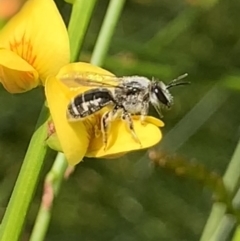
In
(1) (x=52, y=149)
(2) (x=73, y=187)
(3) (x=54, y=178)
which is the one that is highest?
(1) (x=52, y=149)

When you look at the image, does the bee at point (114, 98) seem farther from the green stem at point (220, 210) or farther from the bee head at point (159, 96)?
the green stem at point (220, 210)

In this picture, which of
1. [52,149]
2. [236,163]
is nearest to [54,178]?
[52,149]

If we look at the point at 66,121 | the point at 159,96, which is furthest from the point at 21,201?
the point at 159,96

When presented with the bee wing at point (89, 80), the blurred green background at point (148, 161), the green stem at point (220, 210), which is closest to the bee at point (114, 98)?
the bee wing at point (89, 80)

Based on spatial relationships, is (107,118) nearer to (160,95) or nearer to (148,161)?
(160,95)

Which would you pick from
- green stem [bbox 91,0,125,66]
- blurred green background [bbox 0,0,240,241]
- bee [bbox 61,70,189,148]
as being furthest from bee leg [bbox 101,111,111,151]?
blurred green background [bbox 0,0,240,241]

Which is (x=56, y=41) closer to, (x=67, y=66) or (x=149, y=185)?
(x=67, y=66)
